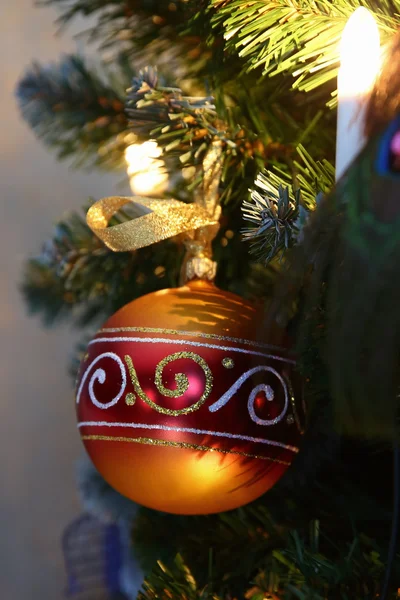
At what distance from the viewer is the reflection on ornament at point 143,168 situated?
425mm

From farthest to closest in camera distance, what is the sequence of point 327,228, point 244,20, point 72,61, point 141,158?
point 72,61
point 141,158
point 244,20
point 327,228

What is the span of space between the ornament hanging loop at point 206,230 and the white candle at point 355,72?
0.13 metres

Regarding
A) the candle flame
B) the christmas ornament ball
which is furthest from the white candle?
the christmas ornament ball

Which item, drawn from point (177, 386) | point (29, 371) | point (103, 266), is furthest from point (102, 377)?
point (29, 371)

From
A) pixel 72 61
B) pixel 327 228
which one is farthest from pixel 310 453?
pixel 72 61

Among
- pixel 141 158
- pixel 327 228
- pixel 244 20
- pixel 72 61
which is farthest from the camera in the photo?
pixel 72 61

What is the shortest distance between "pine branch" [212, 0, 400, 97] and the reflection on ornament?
0.11 m

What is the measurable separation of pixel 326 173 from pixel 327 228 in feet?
0.38

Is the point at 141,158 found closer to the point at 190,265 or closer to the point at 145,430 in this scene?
the point at 190,265

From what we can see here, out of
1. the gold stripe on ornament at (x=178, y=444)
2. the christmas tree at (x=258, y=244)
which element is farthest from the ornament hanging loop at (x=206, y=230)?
the gold stripe on ornament at (x=178, y=444)

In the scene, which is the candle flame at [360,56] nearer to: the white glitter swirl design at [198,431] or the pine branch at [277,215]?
the pine branch at [277,215]

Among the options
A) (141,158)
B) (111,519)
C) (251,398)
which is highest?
(141,158)

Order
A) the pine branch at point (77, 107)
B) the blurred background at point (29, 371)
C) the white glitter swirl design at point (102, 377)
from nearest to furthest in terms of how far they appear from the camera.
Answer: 1. the white glitter swirl design at point (102, 377)
2. the pine branch at point (77, 107)
3. the blurred background at point (29, 371)

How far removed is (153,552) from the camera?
0.46 m
